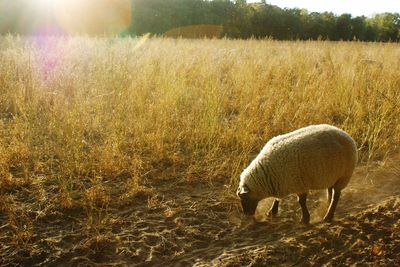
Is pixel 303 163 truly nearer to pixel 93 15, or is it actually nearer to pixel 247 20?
pixel 93 15

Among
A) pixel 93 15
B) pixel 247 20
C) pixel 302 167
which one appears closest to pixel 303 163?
pixel 302 167

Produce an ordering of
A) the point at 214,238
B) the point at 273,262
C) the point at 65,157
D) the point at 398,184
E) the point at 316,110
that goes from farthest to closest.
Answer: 1. the point at 316,110
2. the point at 398,184
3. the point at 65,157
4. the point at 214,238
5. the point at 273,262

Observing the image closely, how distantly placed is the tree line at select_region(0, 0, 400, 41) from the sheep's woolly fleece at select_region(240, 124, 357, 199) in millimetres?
24369

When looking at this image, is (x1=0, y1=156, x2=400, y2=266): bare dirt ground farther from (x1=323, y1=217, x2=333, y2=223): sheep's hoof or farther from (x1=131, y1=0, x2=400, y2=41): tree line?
(x1=131, y1=0, x2=400, y2=41): tree line

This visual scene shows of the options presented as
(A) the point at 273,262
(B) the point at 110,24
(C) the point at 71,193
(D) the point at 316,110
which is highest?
(B) the point at 110,24

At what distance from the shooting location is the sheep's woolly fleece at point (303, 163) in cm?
382

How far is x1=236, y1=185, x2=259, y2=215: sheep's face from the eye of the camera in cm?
400

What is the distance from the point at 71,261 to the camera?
3.23 meters

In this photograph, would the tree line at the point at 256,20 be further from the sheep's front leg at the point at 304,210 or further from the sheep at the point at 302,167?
the sheep's front leg at the point at 304,210

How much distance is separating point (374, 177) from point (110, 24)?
25.1 metres

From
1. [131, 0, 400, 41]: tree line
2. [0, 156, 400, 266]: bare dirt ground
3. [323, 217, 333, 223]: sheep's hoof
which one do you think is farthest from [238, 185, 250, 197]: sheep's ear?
[131, 0, 400, 41]: tree line

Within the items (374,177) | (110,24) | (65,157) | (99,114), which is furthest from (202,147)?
(110,24)

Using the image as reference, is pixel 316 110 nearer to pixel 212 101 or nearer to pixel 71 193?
pixel 212 101

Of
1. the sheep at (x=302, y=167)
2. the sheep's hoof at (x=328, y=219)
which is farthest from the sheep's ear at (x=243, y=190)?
the sheep's hoof at (x=328, y=219)
